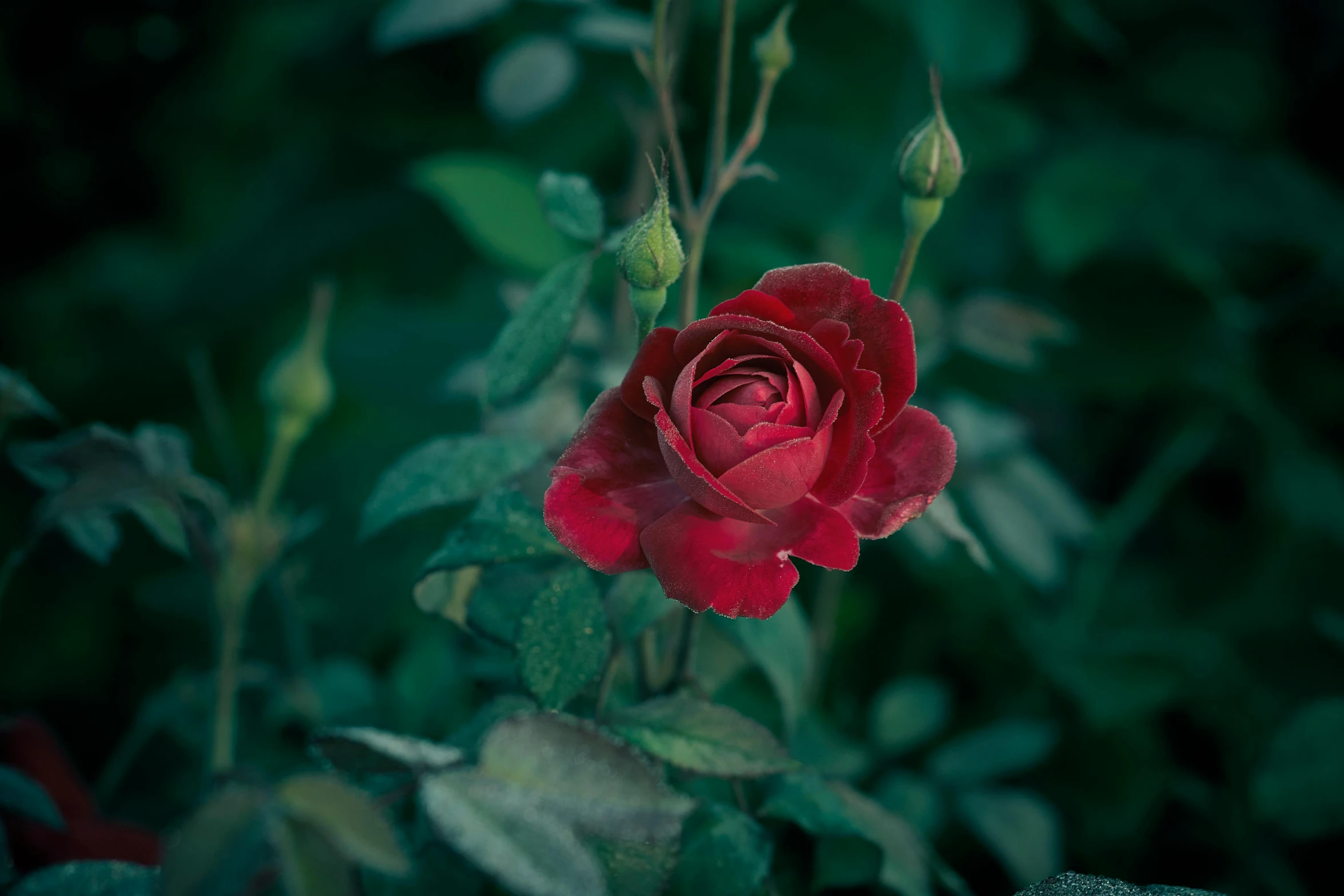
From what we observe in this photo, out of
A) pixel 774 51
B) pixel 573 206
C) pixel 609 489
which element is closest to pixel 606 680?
pixel 609 489

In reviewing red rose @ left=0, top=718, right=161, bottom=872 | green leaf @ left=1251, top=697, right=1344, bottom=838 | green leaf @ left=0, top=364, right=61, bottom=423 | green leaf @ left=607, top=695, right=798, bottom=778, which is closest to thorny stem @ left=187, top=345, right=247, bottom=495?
green leaf @ left=0, top=364, right=61, bottom=423

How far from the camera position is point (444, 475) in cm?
51

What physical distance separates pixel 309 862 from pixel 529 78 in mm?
670

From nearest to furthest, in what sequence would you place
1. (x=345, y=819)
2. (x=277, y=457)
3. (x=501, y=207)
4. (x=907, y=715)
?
(x=345, y=819) < (x=277, y=457) < (x=907, y=715) < (x=501, y=207)

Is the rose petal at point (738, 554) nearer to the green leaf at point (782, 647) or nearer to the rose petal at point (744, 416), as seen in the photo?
the rose petal at point (744, 416)

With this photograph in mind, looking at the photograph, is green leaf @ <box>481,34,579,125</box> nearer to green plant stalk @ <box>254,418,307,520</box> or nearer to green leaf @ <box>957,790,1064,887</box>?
green plant stalk @ <box>254,418,307,520</box>

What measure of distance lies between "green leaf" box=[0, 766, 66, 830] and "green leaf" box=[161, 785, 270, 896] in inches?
6.9

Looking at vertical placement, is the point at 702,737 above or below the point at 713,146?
below

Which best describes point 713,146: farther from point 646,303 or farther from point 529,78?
point 529,78

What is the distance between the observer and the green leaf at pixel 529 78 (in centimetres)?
79

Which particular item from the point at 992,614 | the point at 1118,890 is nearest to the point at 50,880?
the point at 1118,890

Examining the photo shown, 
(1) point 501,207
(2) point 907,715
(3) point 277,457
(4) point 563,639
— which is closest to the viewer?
(4) point 563,639

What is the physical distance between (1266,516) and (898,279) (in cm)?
87

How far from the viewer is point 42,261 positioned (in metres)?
1.26
